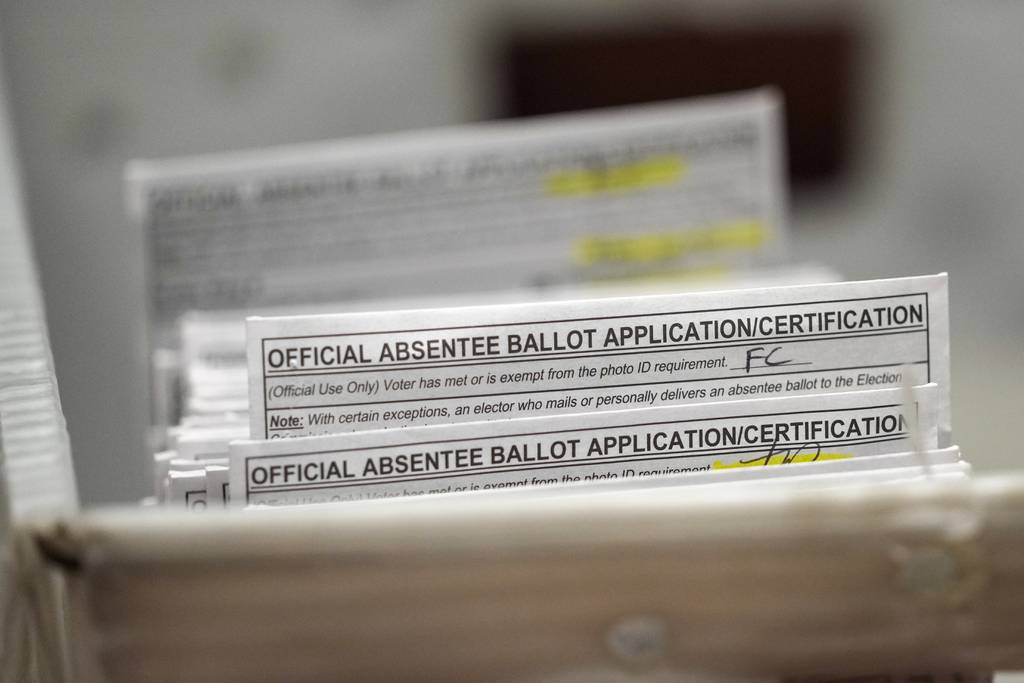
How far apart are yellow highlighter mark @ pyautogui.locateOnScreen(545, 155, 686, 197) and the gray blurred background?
0.47 metres

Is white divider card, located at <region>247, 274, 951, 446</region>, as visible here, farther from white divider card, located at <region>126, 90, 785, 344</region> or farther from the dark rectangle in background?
the dark rectangle in background

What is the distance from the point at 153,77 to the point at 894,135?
0.82 meters

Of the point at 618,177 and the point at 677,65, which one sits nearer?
the point at 618,177

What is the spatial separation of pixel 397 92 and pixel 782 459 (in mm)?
761

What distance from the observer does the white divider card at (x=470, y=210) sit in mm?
475

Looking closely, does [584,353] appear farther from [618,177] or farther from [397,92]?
[397,92]

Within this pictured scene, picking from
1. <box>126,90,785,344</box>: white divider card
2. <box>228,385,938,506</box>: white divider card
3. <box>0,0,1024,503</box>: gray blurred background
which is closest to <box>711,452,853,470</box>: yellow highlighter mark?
<box>228,385,938,506</box>: white divider card

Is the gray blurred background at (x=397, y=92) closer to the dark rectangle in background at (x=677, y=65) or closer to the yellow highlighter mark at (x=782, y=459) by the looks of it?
the dark rectangle in background at (x=677, y=65)

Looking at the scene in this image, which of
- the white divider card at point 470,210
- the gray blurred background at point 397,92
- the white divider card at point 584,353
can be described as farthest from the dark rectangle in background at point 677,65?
the white divider card at point 584,353

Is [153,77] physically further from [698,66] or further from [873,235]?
[873,235]

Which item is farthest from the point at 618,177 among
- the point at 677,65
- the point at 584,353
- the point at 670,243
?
the point at 677,65

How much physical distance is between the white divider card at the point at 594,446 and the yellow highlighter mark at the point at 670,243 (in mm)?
229

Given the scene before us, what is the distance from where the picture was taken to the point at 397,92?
37.1 inches

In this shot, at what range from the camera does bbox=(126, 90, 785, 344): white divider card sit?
0.47 meters
